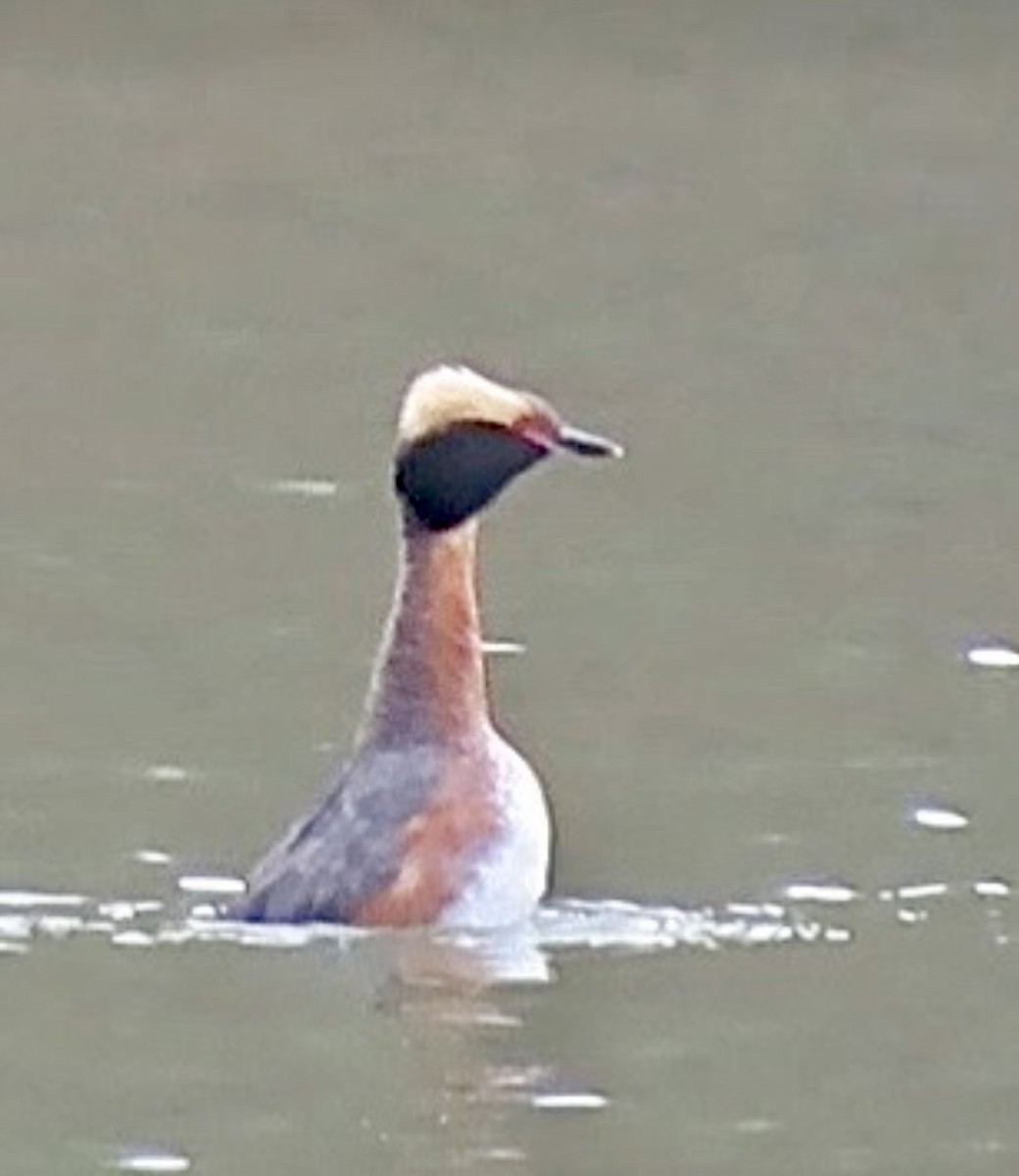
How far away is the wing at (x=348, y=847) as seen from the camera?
11867 millimetres

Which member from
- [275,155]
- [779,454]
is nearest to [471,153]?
[275,155]

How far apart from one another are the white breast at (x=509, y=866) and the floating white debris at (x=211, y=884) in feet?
2.06

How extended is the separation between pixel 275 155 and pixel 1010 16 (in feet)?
22.1

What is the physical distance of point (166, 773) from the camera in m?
13.8

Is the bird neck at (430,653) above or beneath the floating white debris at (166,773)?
above

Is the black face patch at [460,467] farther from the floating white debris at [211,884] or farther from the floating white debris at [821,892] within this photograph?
the floating white debris at [821,892]

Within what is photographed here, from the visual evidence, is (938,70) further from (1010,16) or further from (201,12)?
(201,12)

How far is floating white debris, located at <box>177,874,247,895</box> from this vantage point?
12.6 m

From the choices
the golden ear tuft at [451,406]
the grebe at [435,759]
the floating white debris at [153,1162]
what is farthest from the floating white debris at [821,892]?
the floating white debris at [153,1162]

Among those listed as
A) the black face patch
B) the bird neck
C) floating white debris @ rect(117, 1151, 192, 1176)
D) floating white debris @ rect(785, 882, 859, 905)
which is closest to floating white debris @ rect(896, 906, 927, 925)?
floating white debris @ rect(785, 882, 859, 905)

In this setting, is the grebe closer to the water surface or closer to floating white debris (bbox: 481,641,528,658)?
the water surface

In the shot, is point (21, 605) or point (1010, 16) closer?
point (21, 605)

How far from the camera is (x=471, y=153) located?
27.2m

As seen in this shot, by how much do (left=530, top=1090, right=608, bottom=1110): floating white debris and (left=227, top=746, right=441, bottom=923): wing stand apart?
0.85 metres
